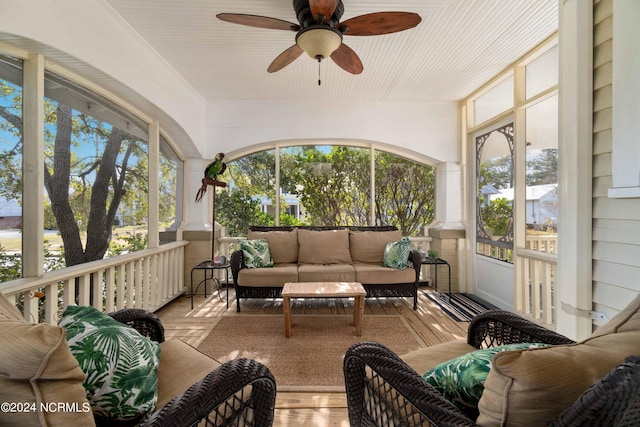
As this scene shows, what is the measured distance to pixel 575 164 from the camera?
1614 millimetres

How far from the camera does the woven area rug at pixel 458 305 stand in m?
3.21

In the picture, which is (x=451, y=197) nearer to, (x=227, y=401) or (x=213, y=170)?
(x=213, y=170)

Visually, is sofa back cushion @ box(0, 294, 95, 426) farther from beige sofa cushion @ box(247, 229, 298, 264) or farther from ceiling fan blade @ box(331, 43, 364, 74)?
beige sofa cushion @ box(247, 229, 298, 264)

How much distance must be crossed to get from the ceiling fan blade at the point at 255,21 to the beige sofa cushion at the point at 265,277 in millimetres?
2342

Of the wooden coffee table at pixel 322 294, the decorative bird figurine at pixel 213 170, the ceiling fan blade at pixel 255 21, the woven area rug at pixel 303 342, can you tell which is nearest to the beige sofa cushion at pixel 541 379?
the woven area rug at pixel 303 342

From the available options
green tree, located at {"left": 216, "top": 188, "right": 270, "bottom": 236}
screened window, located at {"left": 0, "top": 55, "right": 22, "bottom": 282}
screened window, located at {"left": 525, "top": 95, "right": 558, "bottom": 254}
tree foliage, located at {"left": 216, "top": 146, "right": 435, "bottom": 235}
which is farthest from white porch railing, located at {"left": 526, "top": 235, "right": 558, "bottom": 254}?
screened window, located at {"left": 0, "top": 55, "right": 22, "bottom": 282}

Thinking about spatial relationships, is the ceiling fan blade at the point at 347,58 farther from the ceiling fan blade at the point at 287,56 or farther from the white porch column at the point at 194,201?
the white porch column at the point at 194,201

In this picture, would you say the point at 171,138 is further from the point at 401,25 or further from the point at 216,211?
the point at 401,25

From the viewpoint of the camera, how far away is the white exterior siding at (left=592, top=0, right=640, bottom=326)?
1.38 metres

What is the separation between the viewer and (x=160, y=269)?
342 centimetres

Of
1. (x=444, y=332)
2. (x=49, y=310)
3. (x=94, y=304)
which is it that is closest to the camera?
(x=49, y=310)

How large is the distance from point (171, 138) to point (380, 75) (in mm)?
2700

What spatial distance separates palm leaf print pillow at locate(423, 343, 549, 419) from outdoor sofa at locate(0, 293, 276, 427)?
56 centimetres

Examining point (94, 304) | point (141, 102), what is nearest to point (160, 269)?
point (94, 304)
